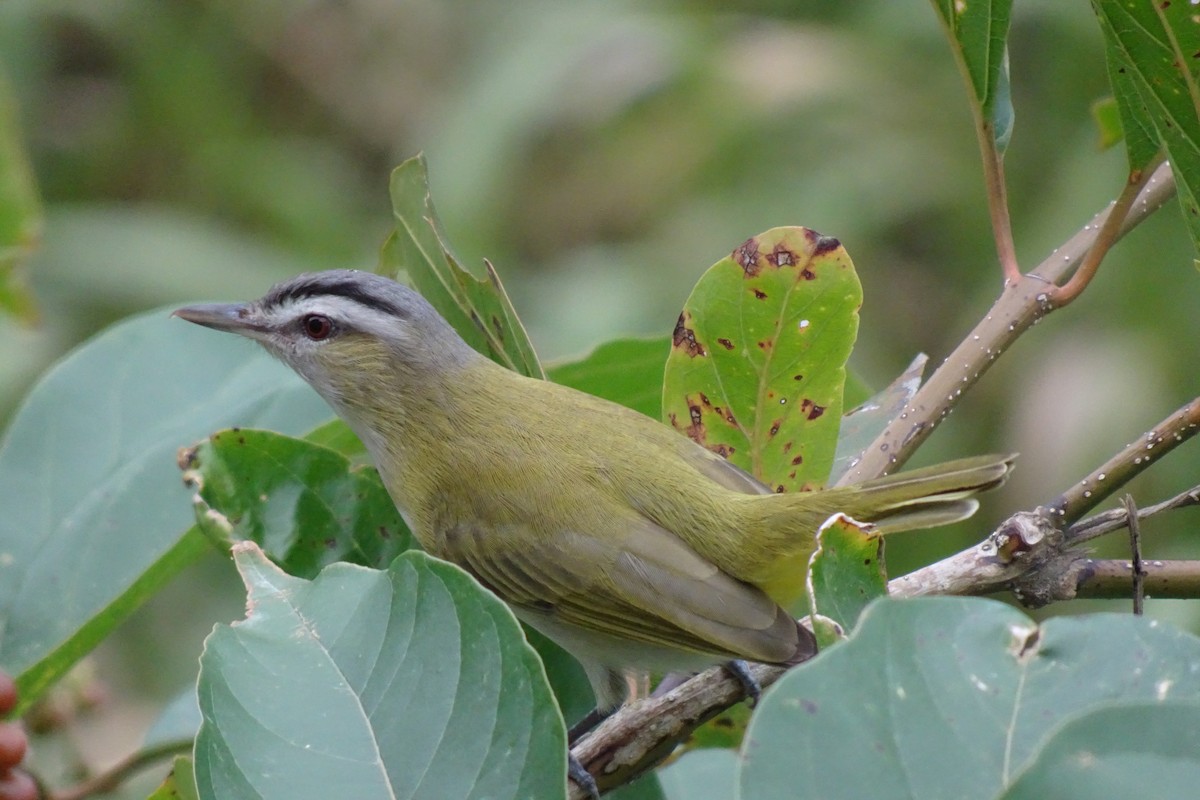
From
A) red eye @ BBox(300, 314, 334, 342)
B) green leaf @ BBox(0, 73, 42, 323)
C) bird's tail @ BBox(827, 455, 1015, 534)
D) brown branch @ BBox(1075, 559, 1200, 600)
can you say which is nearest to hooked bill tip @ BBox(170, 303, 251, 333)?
red eye @ BBox(300, 314, 334, 342)

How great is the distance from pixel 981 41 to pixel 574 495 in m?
1.13

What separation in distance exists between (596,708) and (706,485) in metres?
0.49

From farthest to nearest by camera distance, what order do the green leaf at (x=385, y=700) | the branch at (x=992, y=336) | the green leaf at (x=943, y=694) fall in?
the branch at (x=992, y=336) → the green leaf at (x=385, y=700) → the green leaf at (x=943, y=694)

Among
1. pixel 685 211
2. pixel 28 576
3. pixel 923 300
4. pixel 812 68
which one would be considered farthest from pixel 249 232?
pixel 28 576

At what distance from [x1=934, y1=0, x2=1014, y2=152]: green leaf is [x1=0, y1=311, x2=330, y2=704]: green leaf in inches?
52.6

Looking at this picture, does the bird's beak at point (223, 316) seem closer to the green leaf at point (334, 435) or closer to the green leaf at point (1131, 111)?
the green leaf at point (334, 435)

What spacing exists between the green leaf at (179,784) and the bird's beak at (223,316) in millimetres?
1111

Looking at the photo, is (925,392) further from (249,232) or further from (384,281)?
(249,232)

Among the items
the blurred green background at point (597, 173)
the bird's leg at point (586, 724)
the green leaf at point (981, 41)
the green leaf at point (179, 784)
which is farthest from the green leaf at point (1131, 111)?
the blurred green background at point (597, 173)

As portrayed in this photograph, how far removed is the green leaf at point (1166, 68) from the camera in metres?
1.53

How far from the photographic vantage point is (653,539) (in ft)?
7.82

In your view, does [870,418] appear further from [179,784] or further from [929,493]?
[179,784]

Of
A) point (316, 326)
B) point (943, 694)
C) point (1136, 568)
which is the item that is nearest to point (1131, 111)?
point (1136, 568)

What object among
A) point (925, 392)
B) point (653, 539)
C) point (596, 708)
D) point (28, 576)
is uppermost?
point (28, 576)
